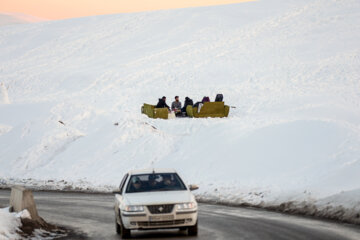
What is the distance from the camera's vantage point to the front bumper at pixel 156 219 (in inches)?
509

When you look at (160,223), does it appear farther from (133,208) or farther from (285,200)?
(285,200)

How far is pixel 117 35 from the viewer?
283 ft

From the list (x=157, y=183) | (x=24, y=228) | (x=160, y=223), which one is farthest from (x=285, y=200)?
(x=24, y=228)

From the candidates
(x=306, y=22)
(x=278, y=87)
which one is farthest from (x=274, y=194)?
(x=306, y=22)

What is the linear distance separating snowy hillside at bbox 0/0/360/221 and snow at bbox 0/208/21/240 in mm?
7820

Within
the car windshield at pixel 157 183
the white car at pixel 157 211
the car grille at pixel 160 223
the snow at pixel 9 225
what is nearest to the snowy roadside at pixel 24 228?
the snow at pixel 9 225

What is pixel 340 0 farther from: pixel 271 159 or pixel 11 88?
pixel 271 159

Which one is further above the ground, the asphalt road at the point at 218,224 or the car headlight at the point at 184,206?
the car headlight at the point at 184,206

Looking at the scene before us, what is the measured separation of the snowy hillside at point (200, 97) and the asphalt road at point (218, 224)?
78.6 inches

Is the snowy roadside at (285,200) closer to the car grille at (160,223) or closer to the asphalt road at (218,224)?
the asphalt road at (218,224)

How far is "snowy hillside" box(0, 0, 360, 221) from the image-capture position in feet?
86.2

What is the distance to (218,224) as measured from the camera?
51.3 ft

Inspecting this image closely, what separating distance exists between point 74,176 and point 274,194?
11.1 m

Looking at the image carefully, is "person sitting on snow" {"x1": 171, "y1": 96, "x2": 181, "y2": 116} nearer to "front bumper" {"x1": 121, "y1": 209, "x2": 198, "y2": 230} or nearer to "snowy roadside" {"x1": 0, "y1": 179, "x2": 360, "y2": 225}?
"snowy roadside" {"x1": 0, "y1": 179, "x2": 360, "y2": 225}
